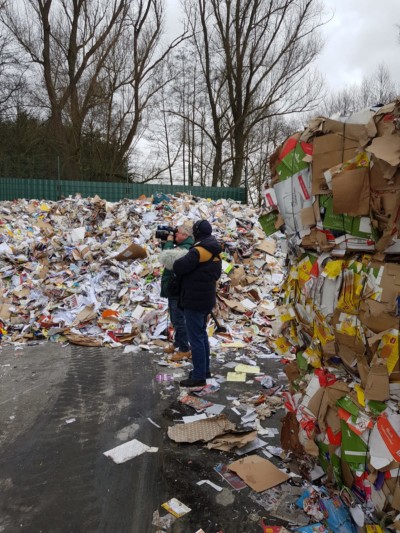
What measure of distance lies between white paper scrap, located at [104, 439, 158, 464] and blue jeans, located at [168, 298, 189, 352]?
85.7 inches

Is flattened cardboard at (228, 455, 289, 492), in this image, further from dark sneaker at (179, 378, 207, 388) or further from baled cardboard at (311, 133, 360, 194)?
baled cardboard at (311, 133, 360, 194)

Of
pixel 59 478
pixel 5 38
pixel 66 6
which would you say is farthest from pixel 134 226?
pixel 66 6

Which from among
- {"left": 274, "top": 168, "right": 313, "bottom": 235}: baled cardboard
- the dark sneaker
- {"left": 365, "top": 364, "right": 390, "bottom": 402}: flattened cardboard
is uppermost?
{"left": 274, "top": 168, "right": 313, "bottom": 235}: baled cardboard

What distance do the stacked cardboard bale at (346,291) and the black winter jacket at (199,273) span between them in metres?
1.49

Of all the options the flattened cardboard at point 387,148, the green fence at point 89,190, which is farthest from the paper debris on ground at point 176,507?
the green fence at point 89,190

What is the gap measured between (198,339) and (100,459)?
5.34 feet

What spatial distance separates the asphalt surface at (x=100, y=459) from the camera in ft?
8.61

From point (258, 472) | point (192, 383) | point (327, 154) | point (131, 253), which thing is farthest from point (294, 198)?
point (131, 253)

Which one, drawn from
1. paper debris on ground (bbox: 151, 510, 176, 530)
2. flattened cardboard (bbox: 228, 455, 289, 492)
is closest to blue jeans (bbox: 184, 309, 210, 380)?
flattened cardboard (bbox: 228, 455, 289, 492)

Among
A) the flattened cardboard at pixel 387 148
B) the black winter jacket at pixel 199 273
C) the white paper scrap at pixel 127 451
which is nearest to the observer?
the flattened cardboard at pixel 387 148

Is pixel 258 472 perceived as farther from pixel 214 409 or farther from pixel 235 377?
pixel 235 377

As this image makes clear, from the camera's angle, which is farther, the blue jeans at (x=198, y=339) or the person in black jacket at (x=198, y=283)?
the blue jeans at (x=198, y=339)

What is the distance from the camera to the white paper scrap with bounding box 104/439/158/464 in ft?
10.8

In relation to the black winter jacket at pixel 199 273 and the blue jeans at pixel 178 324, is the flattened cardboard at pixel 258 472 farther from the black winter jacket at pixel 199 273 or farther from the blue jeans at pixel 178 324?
the blue jeans at pixel 178 324
